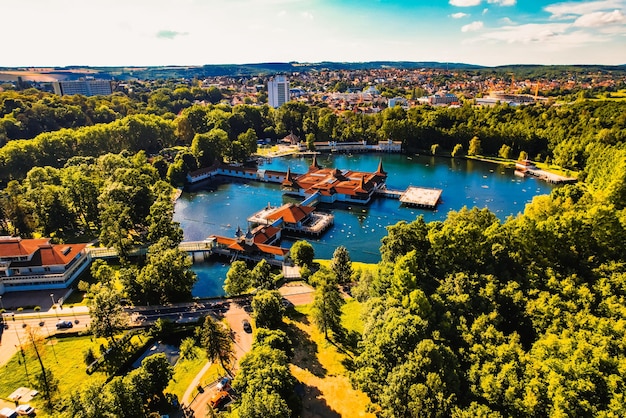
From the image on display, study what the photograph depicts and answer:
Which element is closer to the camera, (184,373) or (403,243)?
(184,373)

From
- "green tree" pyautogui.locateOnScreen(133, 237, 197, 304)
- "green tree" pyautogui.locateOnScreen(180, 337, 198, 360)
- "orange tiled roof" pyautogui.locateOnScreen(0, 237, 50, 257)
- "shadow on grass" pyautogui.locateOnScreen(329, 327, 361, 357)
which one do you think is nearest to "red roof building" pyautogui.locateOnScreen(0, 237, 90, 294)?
"orange tiled roof" pyautogui.locateOnScreen(0, 237, 50, 257)

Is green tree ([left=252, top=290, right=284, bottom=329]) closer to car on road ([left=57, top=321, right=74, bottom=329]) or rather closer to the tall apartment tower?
car on road ([left=57, top=321, right=74, bottom=329])

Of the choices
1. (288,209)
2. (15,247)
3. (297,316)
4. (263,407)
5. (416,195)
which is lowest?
(416,195)

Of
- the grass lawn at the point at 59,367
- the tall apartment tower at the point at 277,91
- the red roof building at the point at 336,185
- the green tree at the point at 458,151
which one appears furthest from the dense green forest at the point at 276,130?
the tall apartment tower at the point at 277,91

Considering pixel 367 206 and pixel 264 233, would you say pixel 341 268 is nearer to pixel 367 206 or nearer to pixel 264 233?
pixel 264 233

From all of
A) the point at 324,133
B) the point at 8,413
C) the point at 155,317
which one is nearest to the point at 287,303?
the point at 155,317

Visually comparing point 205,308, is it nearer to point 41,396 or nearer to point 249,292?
point 249,292

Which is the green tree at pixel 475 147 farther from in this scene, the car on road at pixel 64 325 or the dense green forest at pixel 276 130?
the car on road at pixel 64 325
